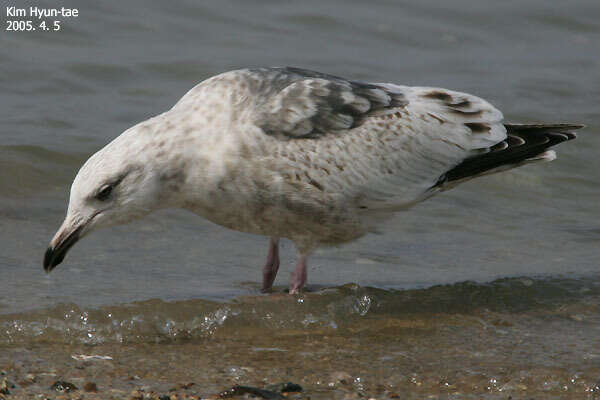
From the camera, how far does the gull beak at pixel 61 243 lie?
5828mm

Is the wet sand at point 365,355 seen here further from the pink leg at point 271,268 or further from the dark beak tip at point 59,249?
the dark beak tip at point 59,249

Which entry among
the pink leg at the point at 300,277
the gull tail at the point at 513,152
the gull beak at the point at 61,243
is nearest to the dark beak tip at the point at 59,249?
the gull beak at the point at 61,243

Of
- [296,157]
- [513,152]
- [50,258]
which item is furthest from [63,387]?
[513,152]

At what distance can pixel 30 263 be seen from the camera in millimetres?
7121

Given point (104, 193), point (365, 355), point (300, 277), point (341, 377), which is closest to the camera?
point (341, 377)

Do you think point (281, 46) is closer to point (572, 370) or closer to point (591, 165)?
point (591, 165)

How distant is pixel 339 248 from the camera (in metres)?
7.31

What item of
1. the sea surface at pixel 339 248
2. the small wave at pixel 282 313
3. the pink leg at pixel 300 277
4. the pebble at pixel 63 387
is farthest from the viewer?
the pink leg at pixel 300 277

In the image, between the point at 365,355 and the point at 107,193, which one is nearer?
the point at 365,355

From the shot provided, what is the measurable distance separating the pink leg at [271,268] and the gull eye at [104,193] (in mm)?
1505

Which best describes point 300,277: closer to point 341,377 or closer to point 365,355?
point 365,355

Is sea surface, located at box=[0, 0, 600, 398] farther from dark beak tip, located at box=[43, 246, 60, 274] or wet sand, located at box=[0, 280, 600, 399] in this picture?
dark beak tip, located at box=[43, 246, 60, 274]

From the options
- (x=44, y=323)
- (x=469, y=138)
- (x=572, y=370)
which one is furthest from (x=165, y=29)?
(x=572, y=370)

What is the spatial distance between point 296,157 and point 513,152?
5.53ft
